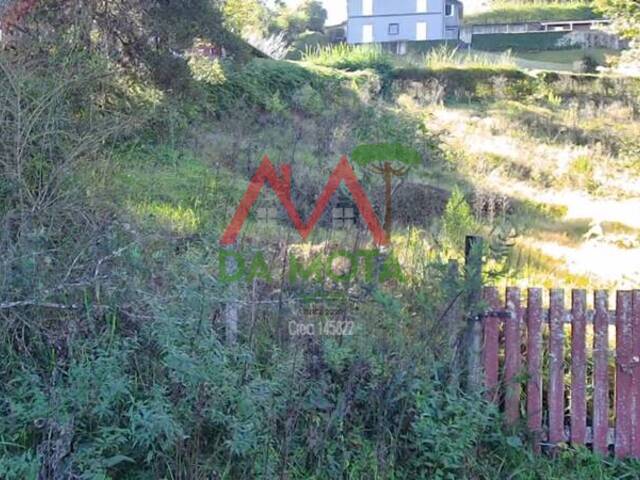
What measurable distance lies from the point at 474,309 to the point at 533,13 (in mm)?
38443

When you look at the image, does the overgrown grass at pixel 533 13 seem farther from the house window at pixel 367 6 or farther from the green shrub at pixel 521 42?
the house window at pixel 367 6

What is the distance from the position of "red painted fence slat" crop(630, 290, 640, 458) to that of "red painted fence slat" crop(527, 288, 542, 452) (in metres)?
0.49

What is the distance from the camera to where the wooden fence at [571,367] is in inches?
132

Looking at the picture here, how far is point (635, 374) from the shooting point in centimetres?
337

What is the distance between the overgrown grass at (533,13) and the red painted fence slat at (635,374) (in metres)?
36.1

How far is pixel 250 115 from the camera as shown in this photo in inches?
445

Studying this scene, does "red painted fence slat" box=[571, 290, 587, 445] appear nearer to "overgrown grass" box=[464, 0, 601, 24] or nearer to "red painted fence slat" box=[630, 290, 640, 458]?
"red painted fence slat" box=[630, 290, 640, 458]

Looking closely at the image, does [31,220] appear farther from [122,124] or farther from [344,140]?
[344,140]

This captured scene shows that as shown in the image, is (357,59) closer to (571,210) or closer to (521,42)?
(571,210)

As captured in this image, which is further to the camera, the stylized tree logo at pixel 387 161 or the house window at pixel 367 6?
the house window at pixel 367 6

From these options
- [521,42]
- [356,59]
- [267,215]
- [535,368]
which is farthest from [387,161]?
[521,42]

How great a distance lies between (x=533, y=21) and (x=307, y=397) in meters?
38.6

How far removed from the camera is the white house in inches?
1505

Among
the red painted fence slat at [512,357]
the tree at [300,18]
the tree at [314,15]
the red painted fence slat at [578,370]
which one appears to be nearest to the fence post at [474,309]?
the red painted fence slat at [512,357]
